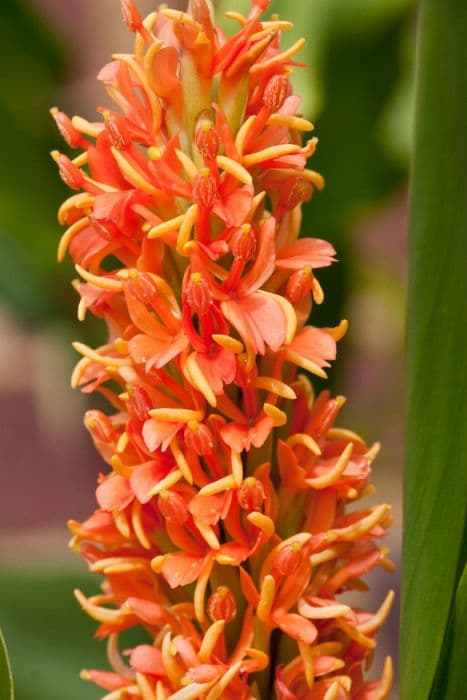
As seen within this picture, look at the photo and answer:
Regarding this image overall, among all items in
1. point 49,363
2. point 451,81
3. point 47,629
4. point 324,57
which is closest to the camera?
point 451,81

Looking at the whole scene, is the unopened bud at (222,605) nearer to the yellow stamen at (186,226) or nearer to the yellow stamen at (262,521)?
the yellow stamen at (262,521)

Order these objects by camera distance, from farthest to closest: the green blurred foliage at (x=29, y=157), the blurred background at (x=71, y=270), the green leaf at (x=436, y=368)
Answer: the green blurred foliage at (x=29, y=157) < the blurred background at (x=71, y=270) < the green leaf at (x=436, y=368)

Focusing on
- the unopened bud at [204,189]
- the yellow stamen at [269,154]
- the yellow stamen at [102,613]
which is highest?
the yellow stamen at [269,154]

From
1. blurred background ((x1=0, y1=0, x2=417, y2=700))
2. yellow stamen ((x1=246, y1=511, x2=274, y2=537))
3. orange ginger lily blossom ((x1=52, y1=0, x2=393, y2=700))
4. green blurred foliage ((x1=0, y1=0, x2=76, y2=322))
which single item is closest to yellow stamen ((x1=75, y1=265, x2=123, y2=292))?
orange ginger lily blossom ((x1=52, y1=0, x2=393, y2=700))

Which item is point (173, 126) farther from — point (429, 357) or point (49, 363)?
point (49, 363)

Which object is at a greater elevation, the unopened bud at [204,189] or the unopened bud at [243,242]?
the unopened bud at [204,189]

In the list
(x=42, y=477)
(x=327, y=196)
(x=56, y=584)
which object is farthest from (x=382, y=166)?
(x=42, y=477)

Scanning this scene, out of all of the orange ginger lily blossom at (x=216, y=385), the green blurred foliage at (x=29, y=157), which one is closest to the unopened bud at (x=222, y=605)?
the orange ginger lily blossom at (x=216, y=385)
